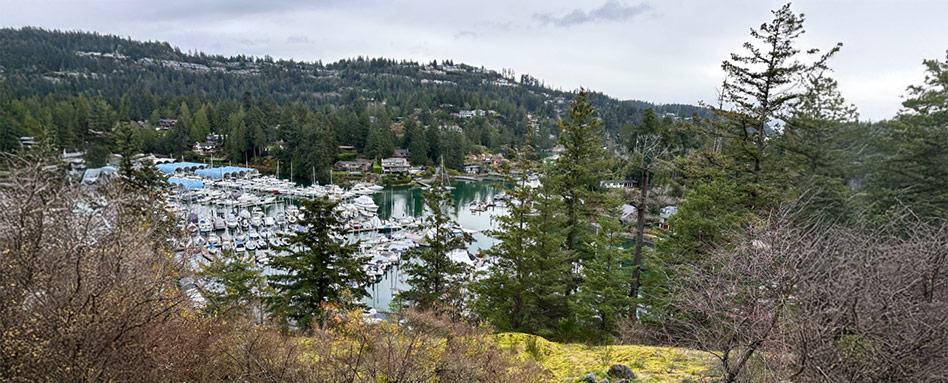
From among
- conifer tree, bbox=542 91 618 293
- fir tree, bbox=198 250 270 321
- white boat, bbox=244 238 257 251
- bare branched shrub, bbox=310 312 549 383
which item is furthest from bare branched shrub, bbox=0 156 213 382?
white boat, bbox=244 238 257 251

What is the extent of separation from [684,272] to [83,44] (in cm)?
18642

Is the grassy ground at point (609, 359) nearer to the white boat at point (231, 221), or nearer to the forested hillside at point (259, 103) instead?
the forested hillside at point (259, 103)

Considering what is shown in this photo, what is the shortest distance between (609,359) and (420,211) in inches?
1155

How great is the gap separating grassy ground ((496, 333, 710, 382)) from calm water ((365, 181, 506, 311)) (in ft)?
42.2

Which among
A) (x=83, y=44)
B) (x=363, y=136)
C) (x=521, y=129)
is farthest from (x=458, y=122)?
(x=83, y=44)

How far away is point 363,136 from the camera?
54875mm

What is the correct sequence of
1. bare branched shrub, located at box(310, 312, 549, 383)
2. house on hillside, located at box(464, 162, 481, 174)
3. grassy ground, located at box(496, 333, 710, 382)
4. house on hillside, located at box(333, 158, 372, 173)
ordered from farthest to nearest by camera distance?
house on hillside, located at box(464, 162, 481, 174)
house on hillside, located at box(333, 158, 372, 173)
grassy ground, located at box(496, 333, 710, 382)
bare branched shrub, located at box(310, 312, 549, 383)

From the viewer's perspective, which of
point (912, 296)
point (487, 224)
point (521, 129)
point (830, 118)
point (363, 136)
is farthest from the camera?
point (521, 129)

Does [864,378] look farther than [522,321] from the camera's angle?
No

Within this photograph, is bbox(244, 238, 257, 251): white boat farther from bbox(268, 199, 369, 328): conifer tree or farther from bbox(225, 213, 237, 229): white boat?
bbox(268, 199, 369, 328): conifer tree

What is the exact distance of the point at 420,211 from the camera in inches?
1383

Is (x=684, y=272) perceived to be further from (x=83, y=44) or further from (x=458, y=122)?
(x=83, y=44)

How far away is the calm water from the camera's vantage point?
2141cm

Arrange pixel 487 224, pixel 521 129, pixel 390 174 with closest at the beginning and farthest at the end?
pixel 487 224 < pixel 390 174 < pixel 521 129
